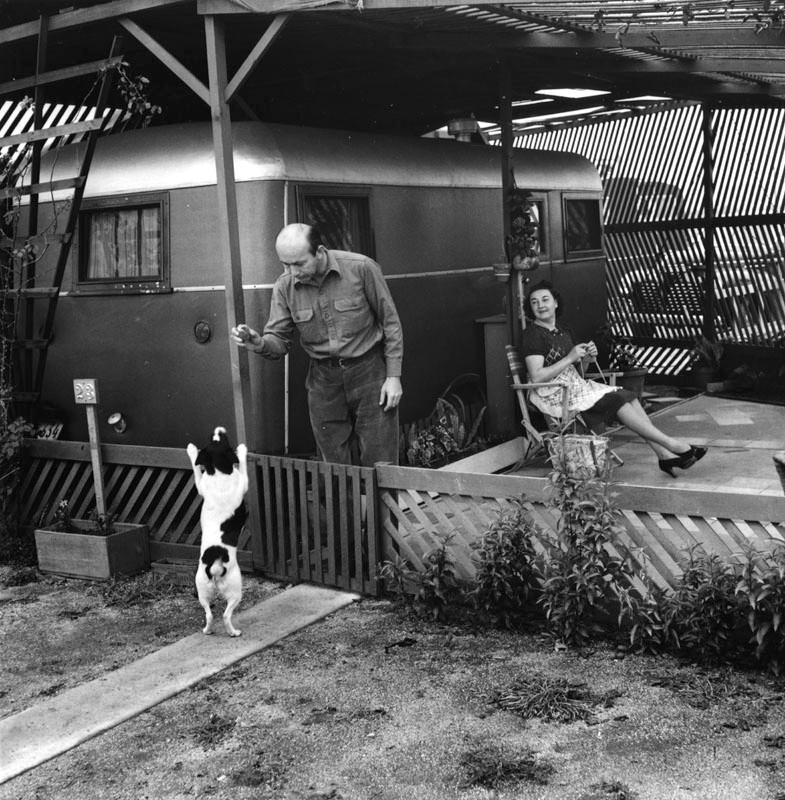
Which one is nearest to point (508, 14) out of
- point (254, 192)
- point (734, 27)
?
point (734, 27)

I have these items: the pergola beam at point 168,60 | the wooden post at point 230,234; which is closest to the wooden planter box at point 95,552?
the wooden post at point 230,234

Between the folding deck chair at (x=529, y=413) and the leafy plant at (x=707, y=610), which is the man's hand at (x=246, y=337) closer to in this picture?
the folding deck chair at (x=529, y=413)

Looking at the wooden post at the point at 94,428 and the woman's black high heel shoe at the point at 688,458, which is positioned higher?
the wooden post at the point at 94,428

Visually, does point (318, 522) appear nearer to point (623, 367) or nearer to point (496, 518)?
point (496, 518)

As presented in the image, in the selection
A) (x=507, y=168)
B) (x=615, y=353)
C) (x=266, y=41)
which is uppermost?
(x=266, y=41)

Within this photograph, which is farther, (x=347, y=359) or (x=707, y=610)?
(x=347, y=359)

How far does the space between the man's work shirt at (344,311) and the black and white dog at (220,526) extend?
2.59ft

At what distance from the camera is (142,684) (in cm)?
495

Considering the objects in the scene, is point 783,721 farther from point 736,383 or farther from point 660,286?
point 660,286

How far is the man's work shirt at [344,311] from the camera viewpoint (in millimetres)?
6160

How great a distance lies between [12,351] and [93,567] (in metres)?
1.87

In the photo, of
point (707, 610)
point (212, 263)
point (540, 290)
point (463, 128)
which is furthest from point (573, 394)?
point (463, 128)

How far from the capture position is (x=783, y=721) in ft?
13.7

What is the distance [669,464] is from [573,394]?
86cm
